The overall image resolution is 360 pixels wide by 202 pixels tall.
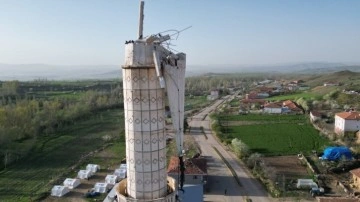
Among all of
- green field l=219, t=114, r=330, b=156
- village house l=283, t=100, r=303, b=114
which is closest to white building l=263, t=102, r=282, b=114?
village house l=283, t=100, r=303, b=114

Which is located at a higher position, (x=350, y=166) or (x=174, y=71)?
(x=174, y=71)

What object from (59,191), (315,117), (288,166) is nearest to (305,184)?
(288,166)

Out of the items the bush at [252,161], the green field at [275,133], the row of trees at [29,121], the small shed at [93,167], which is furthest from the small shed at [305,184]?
the row of trees at [29,121]

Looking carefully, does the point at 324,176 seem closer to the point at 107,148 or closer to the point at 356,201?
the point at 356,201

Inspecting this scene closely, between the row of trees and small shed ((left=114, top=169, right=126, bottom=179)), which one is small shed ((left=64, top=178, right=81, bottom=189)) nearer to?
small shed ((left=114, top=169, right=126, bottom=179))

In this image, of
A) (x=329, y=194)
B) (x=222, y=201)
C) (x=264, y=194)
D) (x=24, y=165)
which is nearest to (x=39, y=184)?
(x=24, y=165)

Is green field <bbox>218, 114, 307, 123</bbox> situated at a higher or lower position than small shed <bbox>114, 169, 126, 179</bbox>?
higher

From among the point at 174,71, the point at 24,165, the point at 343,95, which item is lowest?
the point at 24,165
